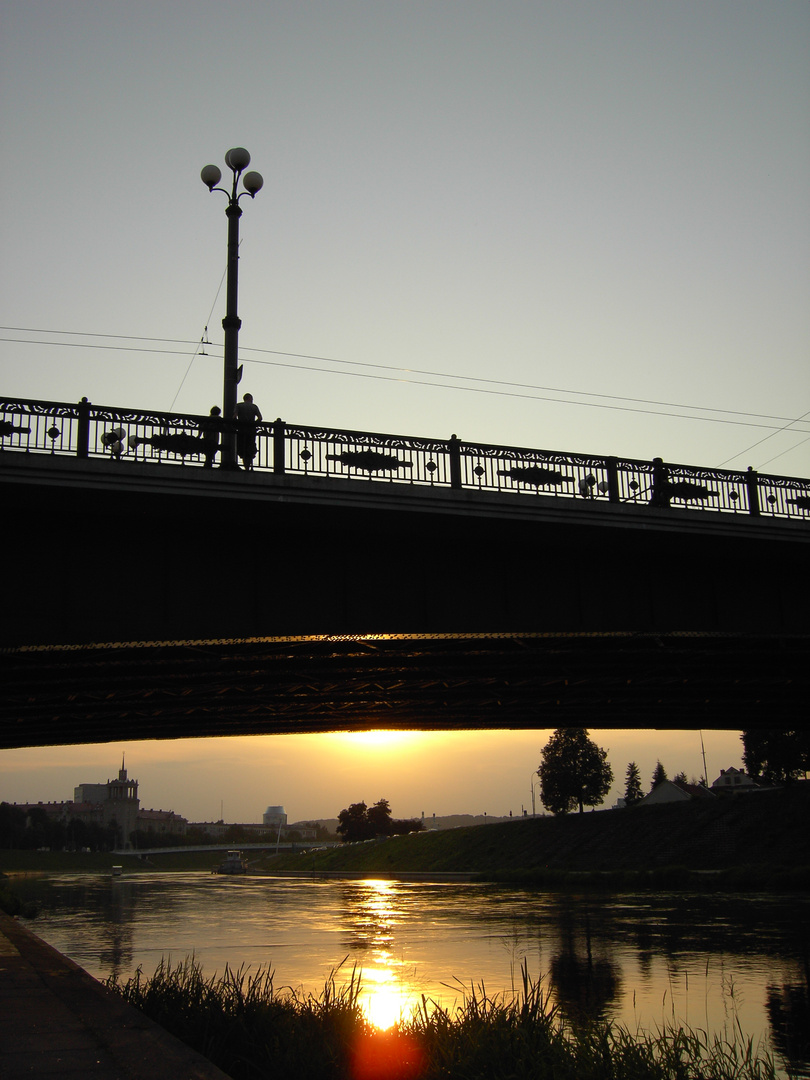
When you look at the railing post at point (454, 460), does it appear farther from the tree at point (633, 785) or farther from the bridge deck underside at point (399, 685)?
the tree at point (633, 785)

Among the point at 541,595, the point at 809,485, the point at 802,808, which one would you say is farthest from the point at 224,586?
the point at 802,808

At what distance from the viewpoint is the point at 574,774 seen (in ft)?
291

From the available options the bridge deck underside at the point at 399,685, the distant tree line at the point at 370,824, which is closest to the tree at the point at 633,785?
the distant tree line at the point at 370,824

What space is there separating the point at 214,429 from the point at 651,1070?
13.8 meters

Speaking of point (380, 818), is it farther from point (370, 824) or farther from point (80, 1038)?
point (80, 1038)

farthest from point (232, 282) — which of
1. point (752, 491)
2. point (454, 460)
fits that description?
point (752, 491)

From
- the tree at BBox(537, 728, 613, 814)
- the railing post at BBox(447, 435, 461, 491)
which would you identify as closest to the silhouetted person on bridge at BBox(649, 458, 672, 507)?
the railing post at BBox(447, 435, 461, 491)

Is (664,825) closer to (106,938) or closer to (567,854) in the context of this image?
(567,854)

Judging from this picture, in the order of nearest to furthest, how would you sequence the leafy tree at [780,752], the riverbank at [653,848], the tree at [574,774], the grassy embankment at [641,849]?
the riverbank at [653,848] < the grassy embankment at [641,849] < the leafy tree at [780,752] < the tree at [574,774]

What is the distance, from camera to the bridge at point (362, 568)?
56.4 ft

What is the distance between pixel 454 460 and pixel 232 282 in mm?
5836

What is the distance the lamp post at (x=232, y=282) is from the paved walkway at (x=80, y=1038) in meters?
9.47

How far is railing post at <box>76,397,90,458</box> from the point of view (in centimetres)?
1670

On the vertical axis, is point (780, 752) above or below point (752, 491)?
below
